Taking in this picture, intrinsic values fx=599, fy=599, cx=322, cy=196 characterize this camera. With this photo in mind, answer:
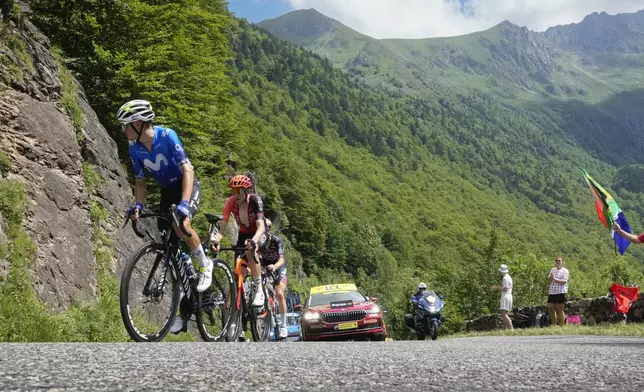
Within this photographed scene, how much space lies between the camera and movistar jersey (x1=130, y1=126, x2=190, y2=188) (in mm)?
6039

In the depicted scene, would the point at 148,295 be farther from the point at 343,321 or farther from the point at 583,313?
the point at 583,313

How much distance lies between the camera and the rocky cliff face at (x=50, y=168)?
31.4 feet

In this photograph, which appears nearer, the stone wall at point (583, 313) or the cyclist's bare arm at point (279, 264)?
the cyclist's bare arm at point (279, 264)

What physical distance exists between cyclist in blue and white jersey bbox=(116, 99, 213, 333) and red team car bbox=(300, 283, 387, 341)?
24.7ft

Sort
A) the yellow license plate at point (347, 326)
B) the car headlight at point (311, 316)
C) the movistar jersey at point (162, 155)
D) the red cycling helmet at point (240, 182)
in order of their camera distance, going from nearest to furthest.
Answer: the movistar jersey at point (162, 155) → the red cycling helmet at point (240, 182) → the yellow license plate at point (347, 326) → the car headlight at point (311, 316)

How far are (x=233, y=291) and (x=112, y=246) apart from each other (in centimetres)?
581

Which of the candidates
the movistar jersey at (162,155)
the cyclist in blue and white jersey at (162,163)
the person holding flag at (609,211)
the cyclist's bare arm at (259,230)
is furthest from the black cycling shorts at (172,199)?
the person holding flag at (609,211)

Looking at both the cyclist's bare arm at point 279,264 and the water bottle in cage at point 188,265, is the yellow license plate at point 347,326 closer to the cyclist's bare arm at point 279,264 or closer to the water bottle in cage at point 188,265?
the cyclist's bare arm at point 279,264

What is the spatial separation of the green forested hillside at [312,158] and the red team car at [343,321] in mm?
4392

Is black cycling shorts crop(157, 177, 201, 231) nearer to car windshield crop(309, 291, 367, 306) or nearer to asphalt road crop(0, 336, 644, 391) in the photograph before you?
asphalt road crop(0, 336, 644, 391)

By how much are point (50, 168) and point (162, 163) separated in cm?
605

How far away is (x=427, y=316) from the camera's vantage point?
15555mm

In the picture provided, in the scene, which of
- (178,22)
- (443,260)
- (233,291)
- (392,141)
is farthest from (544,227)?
(233,291)

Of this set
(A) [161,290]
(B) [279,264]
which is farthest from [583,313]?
(A) [161,290]
